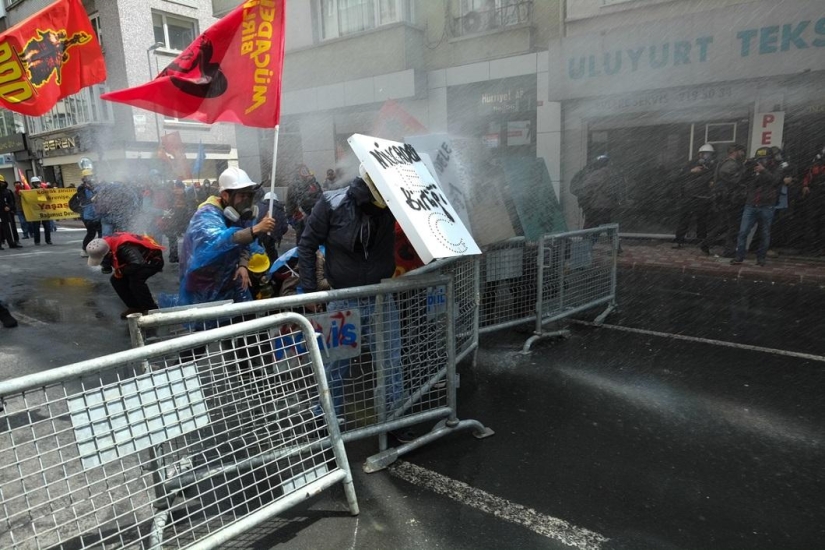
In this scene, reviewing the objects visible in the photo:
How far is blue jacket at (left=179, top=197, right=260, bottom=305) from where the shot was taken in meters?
3.76

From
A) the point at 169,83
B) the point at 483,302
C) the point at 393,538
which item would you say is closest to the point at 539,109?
the point at 483,302

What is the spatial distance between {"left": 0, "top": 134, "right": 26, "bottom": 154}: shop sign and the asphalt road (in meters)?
27.4

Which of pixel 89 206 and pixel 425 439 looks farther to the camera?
pixel 89 206

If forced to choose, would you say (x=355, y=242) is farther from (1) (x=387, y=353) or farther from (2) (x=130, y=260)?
(2) (x=130, y=260)

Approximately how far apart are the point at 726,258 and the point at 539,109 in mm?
5146

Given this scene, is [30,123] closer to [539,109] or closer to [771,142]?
[539,109]

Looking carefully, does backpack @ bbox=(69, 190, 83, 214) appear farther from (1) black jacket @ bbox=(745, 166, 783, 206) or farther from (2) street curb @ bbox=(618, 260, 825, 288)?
(1) black jacket @ bbox=(745, 166, 783, 206)

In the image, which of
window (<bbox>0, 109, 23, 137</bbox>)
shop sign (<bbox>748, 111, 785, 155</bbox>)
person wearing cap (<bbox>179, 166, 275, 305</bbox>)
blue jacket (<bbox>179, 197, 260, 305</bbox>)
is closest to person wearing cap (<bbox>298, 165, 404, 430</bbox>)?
person wearing cap (<bbox>179, 166, 275, 305</bbox>)

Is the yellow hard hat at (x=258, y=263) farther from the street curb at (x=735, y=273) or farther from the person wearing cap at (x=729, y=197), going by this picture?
the person wearing cap at (x=729, y=197)

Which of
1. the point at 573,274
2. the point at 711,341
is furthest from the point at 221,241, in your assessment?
the point at 711,341

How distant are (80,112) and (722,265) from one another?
1000 inches

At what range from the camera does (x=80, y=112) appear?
77.7ft

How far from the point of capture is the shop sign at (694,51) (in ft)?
29.6

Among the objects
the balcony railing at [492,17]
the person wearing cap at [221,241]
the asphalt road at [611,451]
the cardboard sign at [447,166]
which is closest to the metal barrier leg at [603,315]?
the asphalt road at [611,451]
